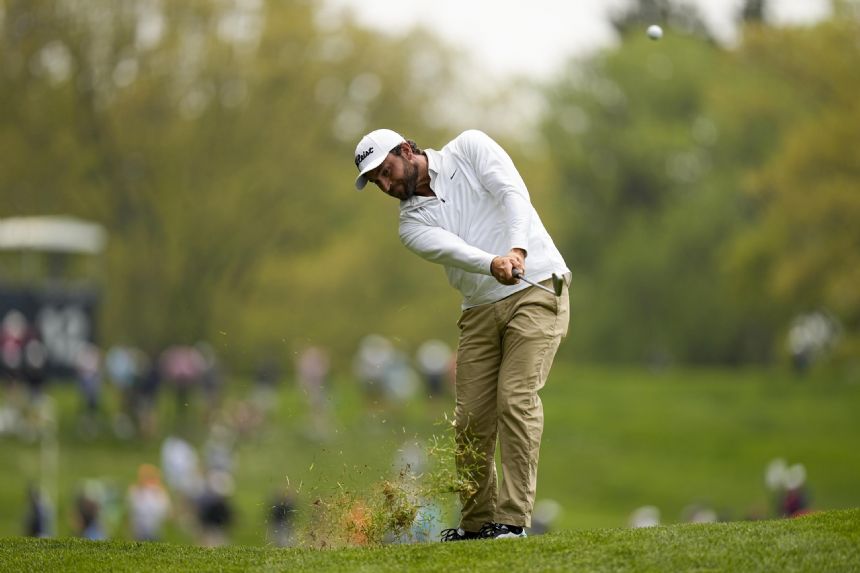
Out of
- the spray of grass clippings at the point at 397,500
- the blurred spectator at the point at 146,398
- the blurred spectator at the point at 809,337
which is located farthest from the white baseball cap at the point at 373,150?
the blurred spectator at the point at 809,337

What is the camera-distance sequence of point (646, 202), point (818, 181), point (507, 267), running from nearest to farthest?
1. point (507, 267)
2. point (818, 181)
3. point (646, 202)

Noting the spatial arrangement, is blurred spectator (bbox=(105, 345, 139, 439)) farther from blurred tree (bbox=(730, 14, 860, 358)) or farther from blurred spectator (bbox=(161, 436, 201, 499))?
blurred tree (bbox=(730, 14, 860, 358))

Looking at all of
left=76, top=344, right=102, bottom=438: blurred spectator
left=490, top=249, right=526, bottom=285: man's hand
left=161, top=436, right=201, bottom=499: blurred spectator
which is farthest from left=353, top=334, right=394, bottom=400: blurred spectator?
left=490, top=249, right=526, bottom=285: man's hand

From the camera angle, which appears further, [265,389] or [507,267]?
[265,389]

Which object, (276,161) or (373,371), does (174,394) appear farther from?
(276,161)

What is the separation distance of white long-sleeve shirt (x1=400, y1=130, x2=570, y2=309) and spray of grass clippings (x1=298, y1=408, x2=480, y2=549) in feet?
2.72

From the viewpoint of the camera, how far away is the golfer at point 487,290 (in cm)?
722

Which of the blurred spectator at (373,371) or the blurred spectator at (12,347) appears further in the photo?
the blurred spectator at (12,347)

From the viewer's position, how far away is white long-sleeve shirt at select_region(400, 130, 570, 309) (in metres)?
7.27

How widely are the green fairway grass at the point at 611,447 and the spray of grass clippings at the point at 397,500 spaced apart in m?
15.6

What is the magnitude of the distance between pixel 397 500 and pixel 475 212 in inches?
63.4

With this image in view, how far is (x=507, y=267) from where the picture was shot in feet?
22.6

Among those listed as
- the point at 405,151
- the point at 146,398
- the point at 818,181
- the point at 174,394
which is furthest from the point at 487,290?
the point at 818,181

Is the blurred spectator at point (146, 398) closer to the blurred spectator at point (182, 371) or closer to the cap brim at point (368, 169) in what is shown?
the blurred spectator at point (182, 371)
